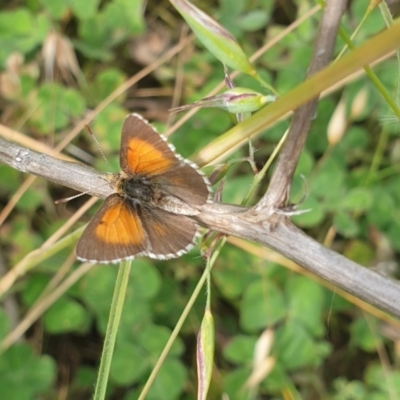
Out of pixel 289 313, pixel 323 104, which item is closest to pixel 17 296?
pixel 289 313

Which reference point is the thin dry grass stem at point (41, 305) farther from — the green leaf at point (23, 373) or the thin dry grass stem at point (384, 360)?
the thin dry grass stem at point (384, 360)

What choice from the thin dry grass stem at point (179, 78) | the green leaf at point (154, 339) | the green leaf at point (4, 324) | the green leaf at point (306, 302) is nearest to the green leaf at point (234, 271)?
the green leaf at point (306, 302)

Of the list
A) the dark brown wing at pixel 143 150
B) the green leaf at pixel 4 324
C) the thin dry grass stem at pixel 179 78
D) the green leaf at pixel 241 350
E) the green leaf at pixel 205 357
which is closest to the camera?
the green leaf at pixel 205 357

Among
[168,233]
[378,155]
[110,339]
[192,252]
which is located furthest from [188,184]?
[378,155]

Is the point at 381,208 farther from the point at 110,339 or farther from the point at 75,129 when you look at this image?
the point at 110,339

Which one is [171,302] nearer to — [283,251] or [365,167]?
[365,167]

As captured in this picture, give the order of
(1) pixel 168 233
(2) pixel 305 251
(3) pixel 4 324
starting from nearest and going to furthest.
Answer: (2) pixel 305 251 < (1) pixel 168 233 < (3) pixel 4 324
